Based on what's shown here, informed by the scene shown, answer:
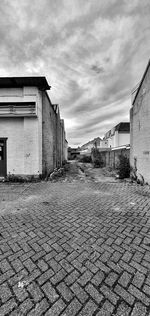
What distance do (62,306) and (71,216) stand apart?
221cm

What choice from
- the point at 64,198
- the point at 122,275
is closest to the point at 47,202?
the point at 64,198

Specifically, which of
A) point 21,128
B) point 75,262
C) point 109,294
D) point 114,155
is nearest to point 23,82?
point 21,128

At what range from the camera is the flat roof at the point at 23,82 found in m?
7.96

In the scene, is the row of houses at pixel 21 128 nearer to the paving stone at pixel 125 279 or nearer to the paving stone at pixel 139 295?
the paving stone at pixel 125 279

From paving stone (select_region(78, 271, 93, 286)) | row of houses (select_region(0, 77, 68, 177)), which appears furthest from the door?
A: paving stone (select_region(78, 271, 93, 286))

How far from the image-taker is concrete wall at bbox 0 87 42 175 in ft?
27.6

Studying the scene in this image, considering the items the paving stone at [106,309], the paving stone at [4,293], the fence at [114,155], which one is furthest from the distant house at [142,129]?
the paving stone at [4,293]

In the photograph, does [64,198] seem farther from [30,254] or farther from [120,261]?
[120,261]

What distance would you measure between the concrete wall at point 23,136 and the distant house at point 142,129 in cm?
633

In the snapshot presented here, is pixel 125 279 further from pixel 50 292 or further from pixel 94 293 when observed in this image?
pixel 50 292

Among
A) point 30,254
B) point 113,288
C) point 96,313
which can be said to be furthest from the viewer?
point 30,254

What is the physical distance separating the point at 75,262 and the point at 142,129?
7647mm

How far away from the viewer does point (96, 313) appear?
136cm

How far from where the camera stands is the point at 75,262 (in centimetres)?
206
